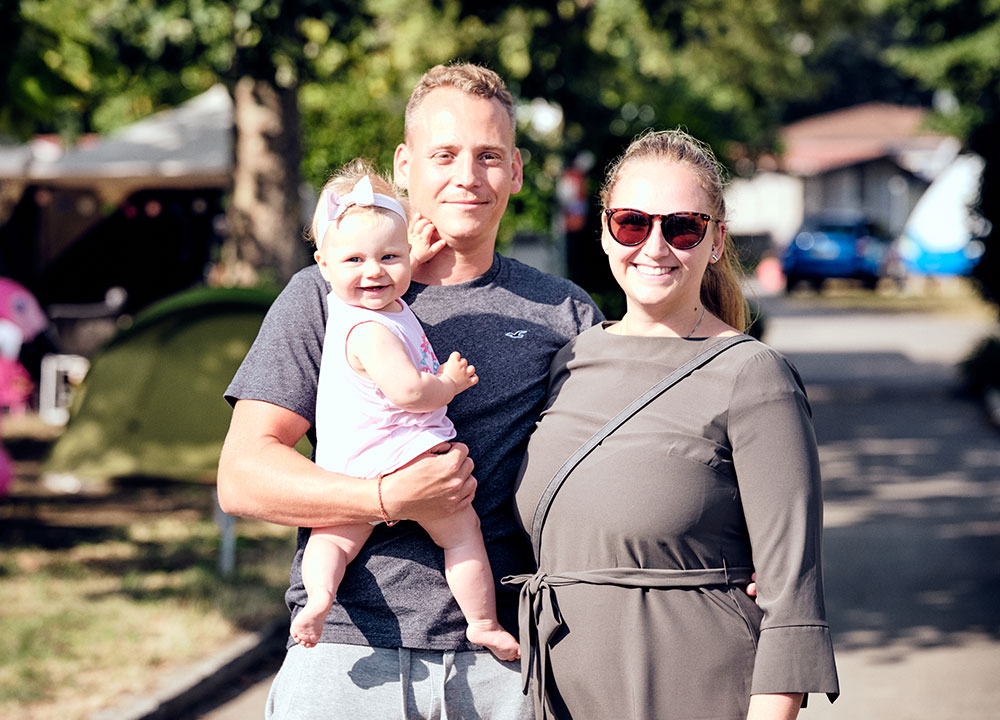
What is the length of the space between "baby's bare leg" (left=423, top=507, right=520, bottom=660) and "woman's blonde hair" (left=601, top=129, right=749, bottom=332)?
0.69 m

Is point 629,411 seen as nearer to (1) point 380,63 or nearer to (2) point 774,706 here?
(2) point 774,706

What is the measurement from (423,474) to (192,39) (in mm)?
6696

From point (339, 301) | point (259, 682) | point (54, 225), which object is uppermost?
point (54, 225)

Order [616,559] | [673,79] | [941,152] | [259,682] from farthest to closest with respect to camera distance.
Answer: [941,152], [673,79], [259,682], [616,559]

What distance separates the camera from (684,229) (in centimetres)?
238

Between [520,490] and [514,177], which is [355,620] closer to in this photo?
[520,490]

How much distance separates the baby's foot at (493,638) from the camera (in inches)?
94.7

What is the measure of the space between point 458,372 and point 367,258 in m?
0.29

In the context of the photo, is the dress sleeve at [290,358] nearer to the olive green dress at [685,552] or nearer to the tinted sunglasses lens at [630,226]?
the olive green dress at [685,552]

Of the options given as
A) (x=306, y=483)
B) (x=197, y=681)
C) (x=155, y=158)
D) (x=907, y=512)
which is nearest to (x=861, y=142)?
(x=155, y=158)

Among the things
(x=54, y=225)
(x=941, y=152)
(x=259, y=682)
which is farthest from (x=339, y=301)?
(x=941, y=152)

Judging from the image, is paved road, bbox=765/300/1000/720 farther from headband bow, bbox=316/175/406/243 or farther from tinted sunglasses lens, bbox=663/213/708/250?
headband bow, bbox=316/175/406/243

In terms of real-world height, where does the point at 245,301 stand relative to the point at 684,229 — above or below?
above

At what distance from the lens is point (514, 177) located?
8.66 ft
